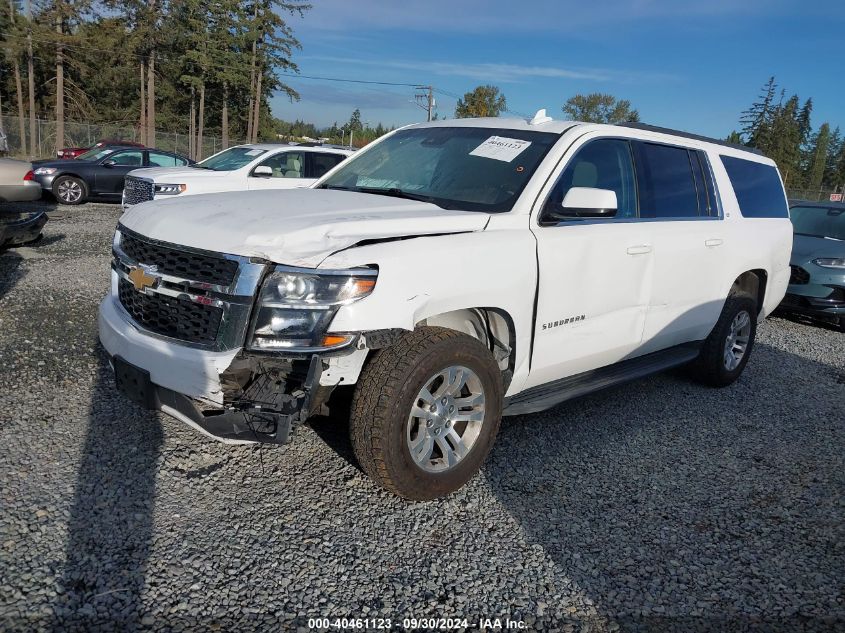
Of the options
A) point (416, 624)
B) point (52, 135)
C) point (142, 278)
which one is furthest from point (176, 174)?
point (52, 135)

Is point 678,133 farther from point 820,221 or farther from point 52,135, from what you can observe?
point 52,135

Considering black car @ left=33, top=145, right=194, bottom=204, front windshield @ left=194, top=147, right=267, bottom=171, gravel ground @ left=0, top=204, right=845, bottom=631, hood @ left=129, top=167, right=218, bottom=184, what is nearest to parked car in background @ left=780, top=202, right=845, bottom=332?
gravel ground @ left=0, top=204, right=845, bottom=631

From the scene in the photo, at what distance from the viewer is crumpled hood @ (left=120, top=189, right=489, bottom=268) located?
283 cm

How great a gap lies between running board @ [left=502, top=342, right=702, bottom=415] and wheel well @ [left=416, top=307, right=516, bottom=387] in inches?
7.8

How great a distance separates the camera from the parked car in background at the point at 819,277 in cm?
810

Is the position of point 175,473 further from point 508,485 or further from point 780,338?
point 780,338

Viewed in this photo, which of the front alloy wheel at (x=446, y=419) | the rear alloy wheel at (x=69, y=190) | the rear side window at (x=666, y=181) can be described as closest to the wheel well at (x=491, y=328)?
the front alloy wheel at (x=446, y=419)

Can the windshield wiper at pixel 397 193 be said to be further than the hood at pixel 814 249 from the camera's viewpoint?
No

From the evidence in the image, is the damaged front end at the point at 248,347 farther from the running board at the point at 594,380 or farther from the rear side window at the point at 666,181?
the rear side window at the point at 666,181

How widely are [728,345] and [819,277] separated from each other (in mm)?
3676

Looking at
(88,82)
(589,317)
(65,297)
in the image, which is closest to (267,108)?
(88,82)

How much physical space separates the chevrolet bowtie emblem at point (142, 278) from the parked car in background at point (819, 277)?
7711 millimetres

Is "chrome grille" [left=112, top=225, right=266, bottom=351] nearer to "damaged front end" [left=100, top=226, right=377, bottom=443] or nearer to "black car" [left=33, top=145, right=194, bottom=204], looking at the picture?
"damaged front end" [left=100, top=226, right=377, bottom=443]

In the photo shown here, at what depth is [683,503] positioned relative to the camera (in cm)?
356
